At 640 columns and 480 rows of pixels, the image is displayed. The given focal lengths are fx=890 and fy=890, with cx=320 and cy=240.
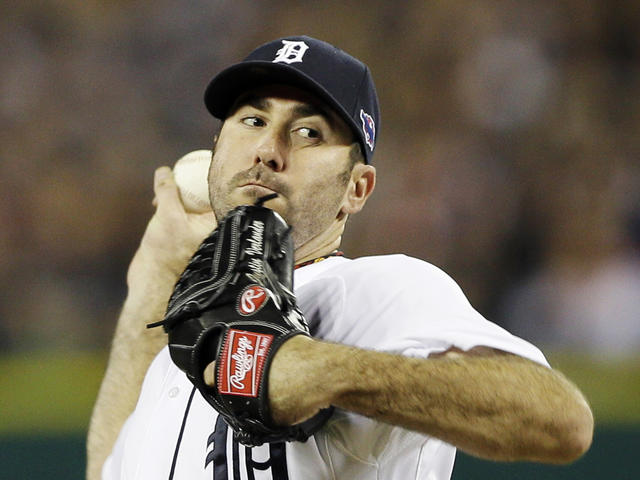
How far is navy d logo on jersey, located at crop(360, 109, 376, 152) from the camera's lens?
5.54ft

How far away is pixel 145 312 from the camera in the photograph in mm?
2125

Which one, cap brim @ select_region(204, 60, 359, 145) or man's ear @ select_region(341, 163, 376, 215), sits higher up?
cap brim @ select_region(204, 60, 359, 145)

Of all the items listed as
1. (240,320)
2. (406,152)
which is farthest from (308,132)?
(406,152)

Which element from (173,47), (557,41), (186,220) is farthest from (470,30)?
(186,220)

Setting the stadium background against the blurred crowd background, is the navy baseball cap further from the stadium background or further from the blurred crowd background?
the blurred crowd background

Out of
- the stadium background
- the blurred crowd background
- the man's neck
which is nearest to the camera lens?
the man's neck

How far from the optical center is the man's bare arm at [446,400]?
1091 millimetres

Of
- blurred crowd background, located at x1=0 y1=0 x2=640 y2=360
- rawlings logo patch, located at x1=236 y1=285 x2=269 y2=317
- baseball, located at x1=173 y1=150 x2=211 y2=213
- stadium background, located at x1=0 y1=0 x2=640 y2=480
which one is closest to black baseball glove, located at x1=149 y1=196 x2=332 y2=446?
rawlings logo patch, located at x1=236 y1=285 x2=269 y2=317

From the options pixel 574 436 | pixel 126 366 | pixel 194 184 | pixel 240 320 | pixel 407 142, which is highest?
pixel 407 142

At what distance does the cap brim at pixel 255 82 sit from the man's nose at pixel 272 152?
0.11 metres

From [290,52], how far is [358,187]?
1.03 ft

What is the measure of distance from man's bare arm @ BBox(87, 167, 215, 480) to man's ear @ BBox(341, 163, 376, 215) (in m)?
0.43

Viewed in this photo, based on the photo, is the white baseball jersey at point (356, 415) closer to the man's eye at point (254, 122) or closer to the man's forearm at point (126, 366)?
the man's eye at point (254, 122)

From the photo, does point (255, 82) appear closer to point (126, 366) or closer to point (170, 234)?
point (170, 234)
